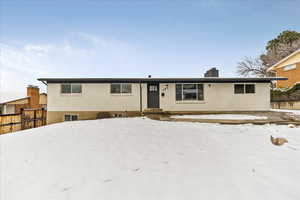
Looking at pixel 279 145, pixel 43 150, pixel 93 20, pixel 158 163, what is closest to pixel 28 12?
pixel 93 20

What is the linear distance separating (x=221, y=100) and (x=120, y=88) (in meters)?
7.40

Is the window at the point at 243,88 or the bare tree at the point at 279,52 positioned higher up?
the bare tree at the point at 279,52

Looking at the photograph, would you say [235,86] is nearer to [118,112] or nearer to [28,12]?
[118,112]

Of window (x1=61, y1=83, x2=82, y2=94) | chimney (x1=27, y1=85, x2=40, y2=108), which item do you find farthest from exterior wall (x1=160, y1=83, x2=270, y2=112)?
chimney (x1=27, y1=85, x2=40, y2=108)

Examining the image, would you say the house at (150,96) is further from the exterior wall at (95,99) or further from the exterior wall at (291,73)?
the exterior wall at (291,73)

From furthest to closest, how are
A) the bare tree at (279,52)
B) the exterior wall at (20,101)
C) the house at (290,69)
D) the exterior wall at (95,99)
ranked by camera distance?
the bare tree at (279,52) → the house at (290,69) → the exterior wall at (20,101) → the exterior wall at (95,99)

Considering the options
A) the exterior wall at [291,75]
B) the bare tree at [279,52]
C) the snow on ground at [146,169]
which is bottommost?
the snow on ground at [146,169]

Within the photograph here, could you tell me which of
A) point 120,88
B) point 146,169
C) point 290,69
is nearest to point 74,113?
point 120,88

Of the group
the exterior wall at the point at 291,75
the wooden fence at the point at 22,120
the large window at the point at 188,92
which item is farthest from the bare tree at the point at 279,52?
the wooden fence at the point at 22,120

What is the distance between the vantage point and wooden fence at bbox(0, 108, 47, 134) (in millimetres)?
6952

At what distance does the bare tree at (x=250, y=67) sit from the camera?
A: 23.5 metres

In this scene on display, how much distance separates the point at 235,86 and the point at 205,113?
2965mm

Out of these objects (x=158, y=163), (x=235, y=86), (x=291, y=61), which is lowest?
(x=158, y=163)

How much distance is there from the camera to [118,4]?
9375 mm
